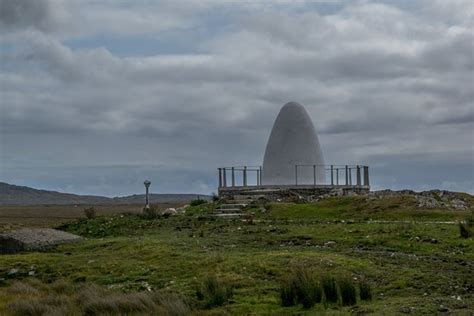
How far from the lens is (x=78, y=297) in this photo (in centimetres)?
2098

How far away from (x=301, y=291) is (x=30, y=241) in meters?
18.1

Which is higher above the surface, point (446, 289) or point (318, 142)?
point (318, 142)

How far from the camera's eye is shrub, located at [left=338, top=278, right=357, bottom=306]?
59.3 feet

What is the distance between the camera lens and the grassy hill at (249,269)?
18.5 meters

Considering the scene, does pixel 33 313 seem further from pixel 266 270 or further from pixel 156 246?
pixel 156 246

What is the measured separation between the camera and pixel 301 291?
18.7 m

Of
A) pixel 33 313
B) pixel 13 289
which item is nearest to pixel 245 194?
pixel 13 289

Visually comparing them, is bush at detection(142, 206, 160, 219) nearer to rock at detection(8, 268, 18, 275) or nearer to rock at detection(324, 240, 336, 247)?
rock at detection(8, 268, 18, 275)

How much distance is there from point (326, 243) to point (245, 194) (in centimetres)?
2227

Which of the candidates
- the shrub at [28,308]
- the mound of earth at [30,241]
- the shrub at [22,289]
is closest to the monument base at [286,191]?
the mound of earth at [30,241]

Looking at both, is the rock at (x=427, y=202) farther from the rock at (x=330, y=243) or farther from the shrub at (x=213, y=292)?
the shrub at (x=213, y=292)

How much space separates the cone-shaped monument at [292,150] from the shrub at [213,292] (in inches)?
1405

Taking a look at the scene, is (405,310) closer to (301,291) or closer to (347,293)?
(347,293)

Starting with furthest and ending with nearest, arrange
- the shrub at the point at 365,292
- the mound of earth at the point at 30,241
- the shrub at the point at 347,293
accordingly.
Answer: the mound of earth at the point at 30,241 < the shrub at the point at 365,292 < the shrub at the point at 347,293
